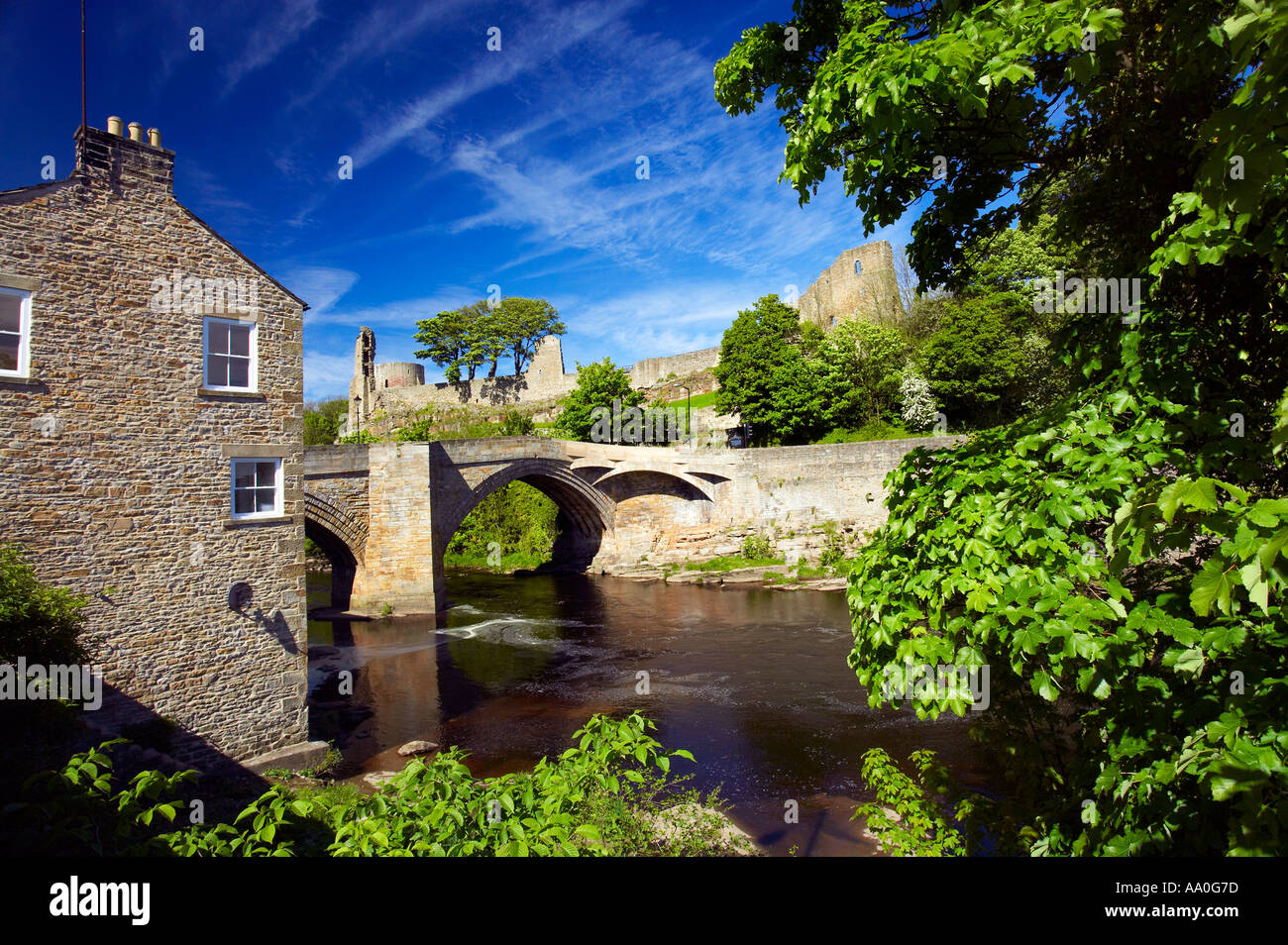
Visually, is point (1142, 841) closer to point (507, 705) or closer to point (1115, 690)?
point (1115, 690)

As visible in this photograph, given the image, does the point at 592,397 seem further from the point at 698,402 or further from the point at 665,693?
the point at 665,693

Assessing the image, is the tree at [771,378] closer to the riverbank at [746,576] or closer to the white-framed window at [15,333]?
the riverbank at [746,576]

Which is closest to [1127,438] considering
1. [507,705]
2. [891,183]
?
[891,183]

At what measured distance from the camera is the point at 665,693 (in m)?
15.2

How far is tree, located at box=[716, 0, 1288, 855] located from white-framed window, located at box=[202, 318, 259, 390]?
8.73 meters

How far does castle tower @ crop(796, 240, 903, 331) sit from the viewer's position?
1738 inches

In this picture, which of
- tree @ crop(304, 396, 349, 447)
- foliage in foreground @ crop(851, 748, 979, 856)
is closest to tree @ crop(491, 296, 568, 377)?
tree @ crop(304, 396, 349, 447)

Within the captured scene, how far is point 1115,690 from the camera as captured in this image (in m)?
3.47

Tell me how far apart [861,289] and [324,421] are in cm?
4818

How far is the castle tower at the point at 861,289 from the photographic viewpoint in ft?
145

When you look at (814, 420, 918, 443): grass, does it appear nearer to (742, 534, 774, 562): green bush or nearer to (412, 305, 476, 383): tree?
(742, 534, 774, 562): green bush

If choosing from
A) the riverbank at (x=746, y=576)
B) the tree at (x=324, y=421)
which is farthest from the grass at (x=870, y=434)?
the tree at (x=324, y=421)

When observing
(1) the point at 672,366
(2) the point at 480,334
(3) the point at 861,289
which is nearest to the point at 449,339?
(2) the point at 480,334
